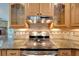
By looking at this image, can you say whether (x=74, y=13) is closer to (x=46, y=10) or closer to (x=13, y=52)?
(x=46, y=10)

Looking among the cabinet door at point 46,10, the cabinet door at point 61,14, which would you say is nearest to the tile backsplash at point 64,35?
the cabinet door at point 61,14

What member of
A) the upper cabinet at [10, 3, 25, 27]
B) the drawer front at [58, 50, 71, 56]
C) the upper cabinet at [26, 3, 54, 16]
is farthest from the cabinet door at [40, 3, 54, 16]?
the drawer front at [58, 50, 71, 56]

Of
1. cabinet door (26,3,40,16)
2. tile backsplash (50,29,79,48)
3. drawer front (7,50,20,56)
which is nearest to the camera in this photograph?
drawer front (7,50,20,56)

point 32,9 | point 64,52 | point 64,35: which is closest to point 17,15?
point 32,9

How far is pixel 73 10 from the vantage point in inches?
127

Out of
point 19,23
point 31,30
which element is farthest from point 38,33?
point 19,23

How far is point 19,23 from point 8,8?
14.3 inches

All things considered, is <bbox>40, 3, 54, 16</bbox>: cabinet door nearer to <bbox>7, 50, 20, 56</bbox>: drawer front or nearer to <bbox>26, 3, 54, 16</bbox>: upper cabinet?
<bbox>26, 3, 54, 16</bbox>: upper cabinet

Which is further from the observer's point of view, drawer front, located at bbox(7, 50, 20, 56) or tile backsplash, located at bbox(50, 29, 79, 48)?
tile backsplash, located at bbox(50, 29, 79, 48)

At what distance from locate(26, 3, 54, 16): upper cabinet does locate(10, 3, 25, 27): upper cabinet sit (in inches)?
4.9

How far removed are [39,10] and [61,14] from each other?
1.47 feet

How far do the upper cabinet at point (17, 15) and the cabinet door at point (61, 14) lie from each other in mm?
654

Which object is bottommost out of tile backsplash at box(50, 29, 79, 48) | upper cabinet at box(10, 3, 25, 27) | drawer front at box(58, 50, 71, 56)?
drawer front at box(58, 50, 71, 56)

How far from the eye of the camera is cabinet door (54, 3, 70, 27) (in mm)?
3223
